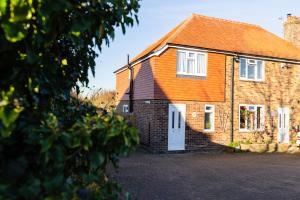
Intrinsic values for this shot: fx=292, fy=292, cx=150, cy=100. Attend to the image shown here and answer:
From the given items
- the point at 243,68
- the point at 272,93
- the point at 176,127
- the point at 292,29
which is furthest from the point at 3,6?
the point at 292,29

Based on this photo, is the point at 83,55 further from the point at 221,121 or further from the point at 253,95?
the point at 253,95

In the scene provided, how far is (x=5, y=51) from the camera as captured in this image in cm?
206

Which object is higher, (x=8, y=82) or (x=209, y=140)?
(x=8, y=82)

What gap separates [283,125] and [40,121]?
62.3 feet

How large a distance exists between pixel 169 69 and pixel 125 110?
21.4 feet

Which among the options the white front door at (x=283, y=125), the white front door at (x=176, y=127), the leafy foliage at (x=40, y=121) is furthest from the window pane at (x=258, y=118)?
the leafy foliage at (x=40, y=121)

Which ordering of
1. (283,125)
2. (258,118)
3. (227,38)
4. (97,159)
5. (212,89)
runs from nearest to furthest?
(97,159)
(212,89)
(258,118)
(227,38)
(283,125)

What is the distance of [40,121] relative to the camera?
6.93 feet

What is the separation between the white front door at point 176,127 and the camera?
15.1m

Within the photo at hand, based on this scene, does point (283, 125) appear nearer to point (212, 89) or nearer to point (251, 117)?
point (251, 117)

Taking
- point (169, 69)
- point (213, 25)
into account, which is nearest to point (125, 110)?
point (169, 69)

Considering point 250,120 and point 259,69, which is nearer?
point 250,120

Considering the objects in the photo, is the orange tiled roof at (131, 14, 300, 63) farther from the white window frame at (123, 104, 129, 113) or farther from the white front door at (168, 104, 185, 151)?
the white window frame at (123, 104, 129, 113)

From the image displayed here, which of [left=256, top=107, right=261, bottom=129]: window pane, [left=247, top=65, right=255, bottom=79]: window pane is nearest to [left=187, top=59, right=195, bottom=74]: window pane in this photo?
[left=247, top=65, right=255, bottom=79]: window pane
